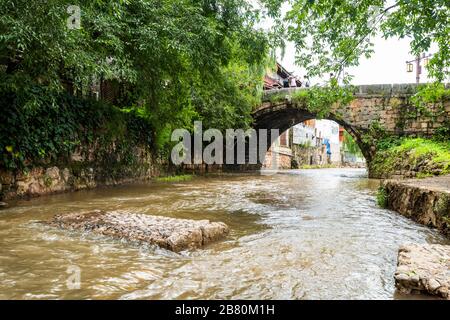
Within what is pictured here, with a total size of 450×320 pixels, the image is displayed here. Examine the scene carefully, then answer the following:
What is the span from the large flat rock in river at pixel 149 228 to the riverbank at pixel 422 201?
96.9 inches

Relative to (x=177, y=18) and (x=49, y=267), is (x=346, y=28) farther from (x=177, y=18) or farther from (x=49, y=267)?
(x=49, y=267)

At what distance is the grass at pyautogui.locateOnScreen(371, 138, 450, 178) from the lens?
850cm

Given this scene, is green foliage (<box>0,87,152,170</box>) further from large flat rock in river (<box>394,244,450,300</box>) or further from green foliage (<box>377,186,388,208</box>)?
green foliage (<box>377,186,388,208</box>)

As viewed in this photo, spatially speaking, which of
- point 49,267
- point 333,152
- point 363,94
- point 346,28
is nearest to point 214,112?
point 363,94

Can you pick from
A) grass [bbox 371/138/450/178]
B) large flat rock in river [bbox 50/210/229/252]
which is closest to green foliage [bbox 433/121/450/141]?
grass [bbox 371/138/450/178]

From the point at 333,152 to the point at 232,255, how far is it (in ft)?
160

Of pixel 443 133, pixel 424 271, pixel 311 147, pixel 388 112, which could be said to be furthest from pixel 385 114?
pixel 311 147

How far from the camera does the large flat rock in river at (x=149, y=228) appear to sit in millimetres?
3193

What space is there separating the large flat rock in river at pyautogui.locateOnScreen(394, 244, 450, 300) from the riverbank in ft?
4.75

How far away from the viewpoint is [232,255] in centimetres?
304

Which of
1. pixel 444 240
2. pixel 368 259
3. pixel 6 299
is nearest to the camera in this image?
pixel 6 299

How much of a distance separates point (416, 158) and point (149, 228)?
30.4ft

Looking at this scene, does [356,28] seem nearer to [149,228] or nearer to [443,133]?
[149,228]

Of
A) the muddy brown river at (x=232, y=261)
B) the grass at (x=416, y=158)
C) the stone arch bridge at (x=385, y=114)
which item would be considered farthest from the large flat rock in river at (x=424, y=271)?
the stone arch bridge at (x=385, y=114)
